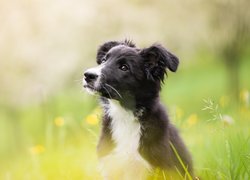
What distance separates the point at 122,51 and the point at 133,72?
10.0 inches

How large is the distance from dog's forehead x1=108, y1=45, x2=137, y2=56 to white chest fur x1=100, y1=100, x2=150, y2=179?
1.55ft

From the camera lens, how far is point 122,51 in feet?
19.8

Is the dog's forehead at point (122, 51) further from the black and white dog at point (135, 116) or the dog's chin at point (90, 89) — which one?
the dog's chin at point (90, 89)

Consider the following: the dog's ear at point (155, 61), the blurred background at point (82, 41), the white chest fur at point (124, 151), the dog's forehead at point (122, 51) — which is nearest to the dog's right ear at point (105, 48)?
the dog's forehead at point (122, 51)

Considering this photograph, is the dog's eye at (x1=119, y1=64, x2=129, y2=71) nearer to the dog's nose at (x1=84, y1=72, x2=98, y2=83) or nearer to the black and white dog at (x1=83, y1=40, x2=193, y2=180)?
the black and white dog at (x1=83, y1=40, x2=193, y2=180)

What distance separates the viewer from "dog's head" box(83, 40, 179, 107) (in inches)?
230

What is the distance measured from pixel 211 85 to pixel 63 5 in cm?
371

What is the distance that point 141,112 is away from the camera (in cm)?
595

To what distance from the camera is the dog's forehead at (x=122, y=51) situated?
19.8 ft

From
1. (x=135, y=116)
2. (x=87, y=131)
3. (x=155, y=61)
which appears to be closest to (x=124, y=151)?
(x=135, y=116)

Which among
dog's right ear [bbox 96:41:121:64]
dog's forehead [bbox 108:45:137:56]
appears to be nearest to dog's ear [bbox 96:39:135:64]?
dog's right ear [bbox 96:41:121:64]

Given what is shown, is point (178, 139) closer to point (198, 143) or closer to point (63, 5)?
point (198, 143)

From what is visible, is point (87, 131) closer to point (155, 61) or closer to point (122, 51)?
point (122, 51)

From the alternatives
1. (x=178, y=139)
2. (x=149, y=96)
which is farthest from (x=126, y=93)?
(x=178, y=139)
